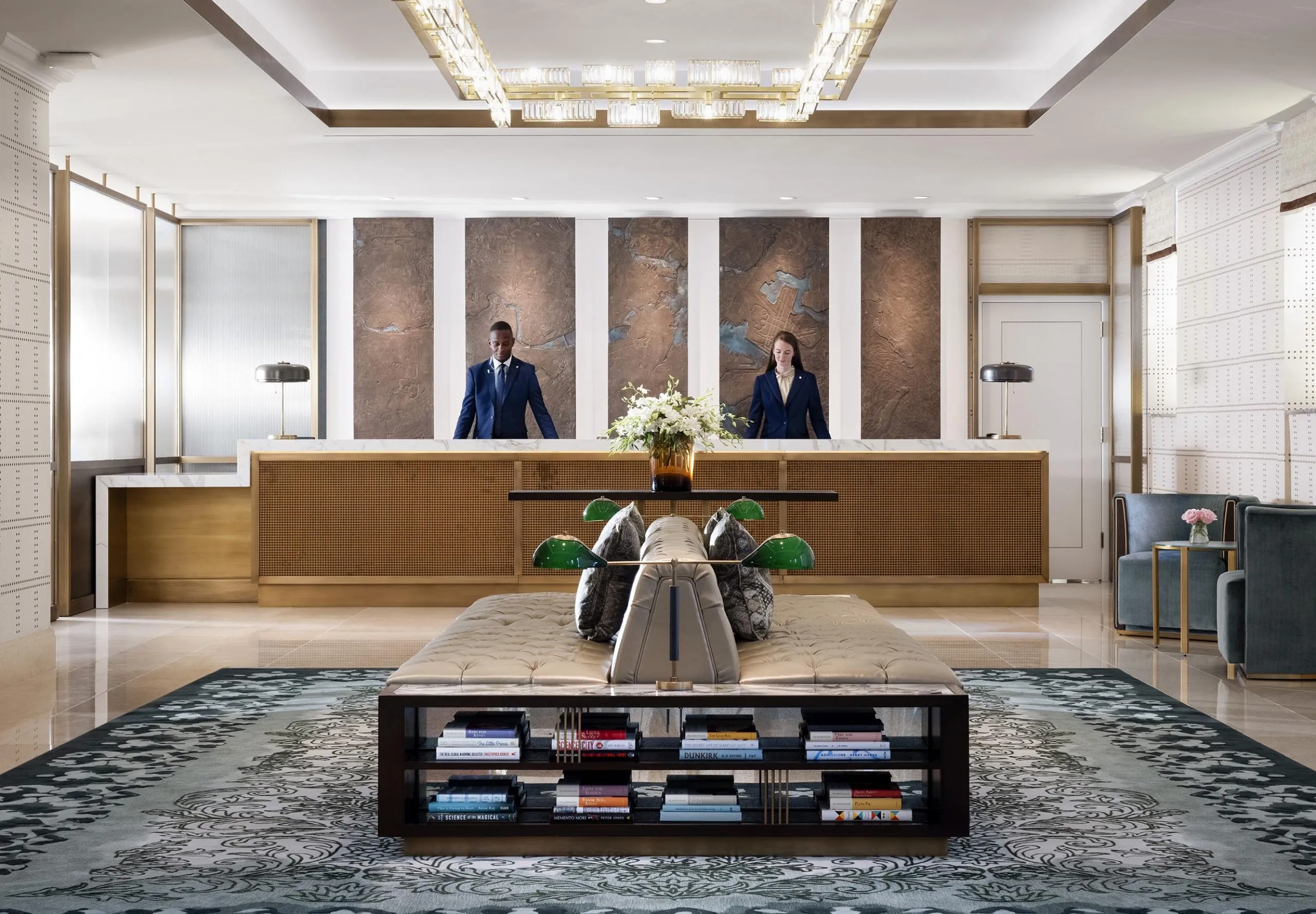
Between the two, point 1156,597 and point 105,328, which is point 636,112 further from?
point 105,328

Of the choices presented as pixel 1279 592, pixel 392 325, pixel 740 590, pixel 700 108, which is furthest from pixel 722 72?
pixel 392 325

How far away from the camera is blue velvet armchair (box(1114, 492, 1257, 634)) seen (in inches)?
303

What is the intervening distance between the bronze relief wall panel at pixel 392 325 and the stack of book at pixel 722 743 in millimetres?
8036

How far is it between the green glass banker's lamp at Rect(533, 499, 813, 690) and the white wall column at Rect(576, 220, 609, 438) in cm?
727

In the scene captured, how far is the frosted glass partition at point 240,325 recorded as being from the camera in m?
11.3

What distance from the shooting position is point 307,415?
37.5ft

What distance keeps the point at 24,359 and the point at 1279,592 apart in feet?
22.8

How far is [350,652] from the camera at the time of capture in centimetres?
746

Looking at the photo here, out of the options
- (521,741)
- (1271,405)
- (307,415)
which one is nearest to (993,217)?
(1271,405)

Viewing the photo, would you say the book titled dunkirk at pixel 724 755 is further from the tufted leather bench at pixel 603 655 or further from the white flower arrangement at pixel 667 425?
the white flower arrangement at pixel 667 425

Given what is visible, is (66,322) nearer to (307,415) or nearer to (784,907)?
(307,415)

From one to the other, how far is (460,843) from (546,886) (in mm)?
407

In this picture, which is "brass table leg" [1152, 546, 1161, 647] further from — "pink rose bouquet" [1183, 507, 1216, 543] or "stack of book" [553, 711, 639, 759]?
"stack of book" [553, 711, 639, 759]

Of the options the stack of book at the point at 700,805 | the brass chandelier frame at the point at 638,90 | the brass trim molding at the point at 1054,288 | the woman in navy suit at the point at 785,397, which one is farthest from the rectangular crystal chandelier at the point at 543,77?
the brass trim molding at the point at 1054,288
